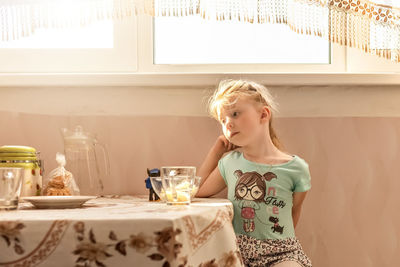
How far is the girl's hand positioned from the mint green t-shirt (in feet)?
0.41

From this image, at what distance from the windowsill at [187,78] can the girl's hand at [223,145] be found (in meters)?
0.20

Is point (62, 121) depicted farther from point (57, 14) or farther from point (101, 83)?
point (57, 14)

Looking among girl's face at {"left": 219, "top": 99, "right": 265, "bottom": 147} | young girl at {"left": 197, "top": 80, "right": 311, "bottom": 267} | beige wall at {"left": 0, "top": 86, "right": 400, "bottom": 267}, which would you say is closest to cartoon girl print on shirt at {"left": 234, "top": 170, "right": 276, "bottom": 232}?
young girl at {"left": 197, "top": 80, "right": 311, "bottom": 267}

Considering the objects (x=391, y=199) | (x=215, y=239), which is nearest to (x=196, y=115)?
(x=391, y=199)

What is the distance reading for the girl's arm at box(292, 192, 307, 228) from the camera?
1514 millimetres

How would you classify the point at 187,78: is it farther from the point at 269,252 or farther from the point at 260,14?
the point at 269,252

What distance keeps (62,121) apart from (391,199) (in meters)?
1.16

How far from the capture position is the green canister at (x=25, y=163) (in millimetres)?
1361

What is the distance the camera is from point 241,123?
1496 mm

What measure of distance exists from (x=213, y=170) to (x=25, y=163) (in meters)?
0.58

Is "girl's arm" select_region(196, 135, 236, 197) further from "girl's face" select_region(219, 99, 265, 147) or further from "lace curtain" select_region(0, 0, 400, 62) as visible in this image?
"lace curtain" select_region(0, 0, 400, 62)

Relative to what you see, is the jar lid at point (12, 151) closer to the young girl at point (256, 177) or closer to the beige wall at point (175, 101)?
the beige wall at point (175, 101)

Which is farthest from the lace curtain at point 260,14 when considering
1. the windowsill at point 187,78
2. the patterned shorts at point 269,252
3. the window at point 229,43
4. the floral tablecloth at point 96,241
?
the floral tablecloth at point 96,241

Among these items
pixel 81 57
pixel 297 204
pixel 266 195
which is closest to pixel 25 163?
pixel 81 57
